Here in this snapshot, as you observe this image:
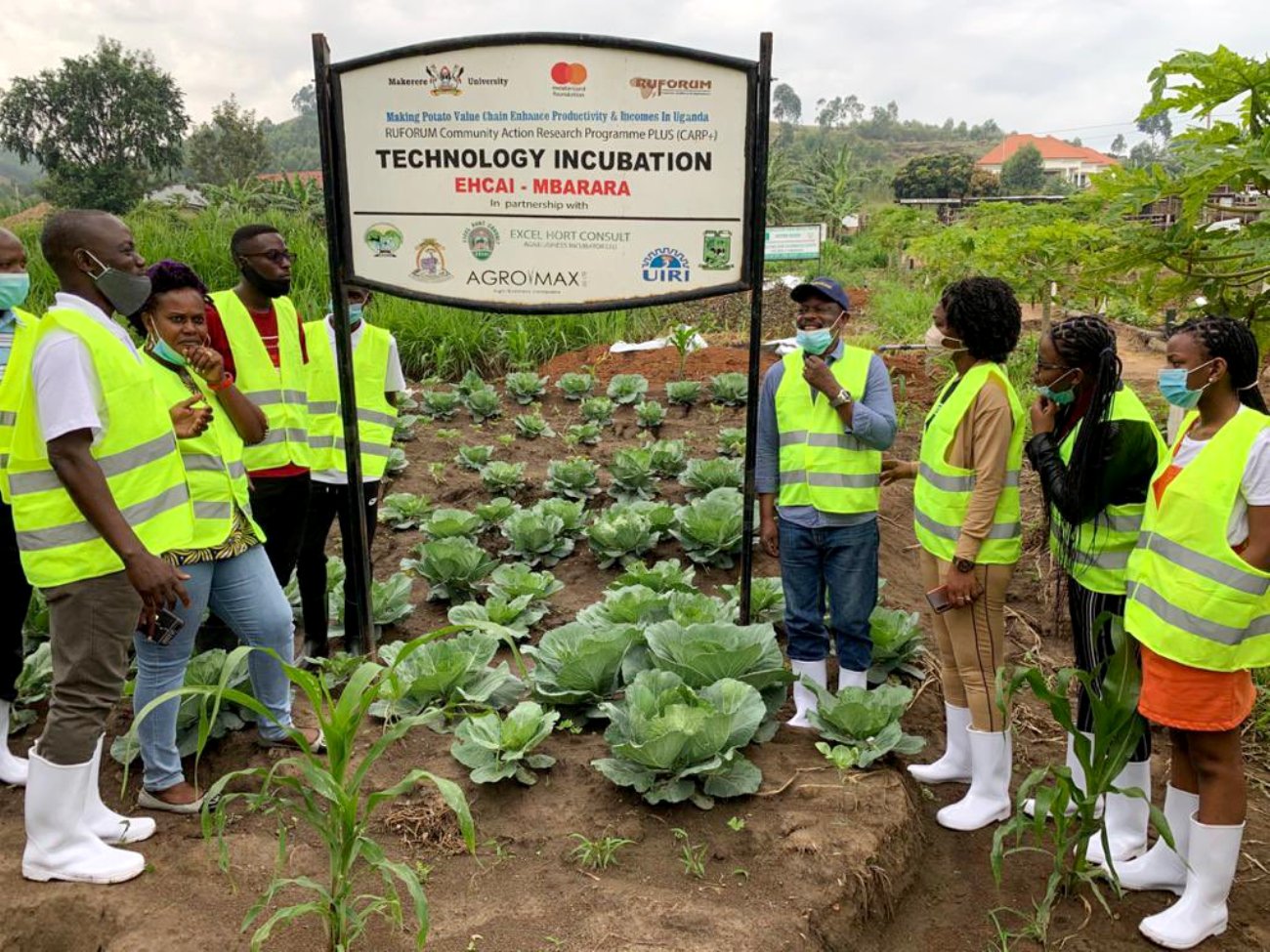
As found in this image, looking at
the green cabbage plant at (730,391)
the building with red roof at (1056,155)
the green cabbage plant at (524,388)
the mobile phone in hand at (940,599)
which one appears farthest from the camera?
the building with red roof at (1056,155)

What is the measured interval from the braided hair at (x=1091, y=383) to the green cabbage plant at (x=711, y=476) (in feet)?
10.6

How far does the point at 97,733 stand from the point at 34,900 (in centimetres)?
44

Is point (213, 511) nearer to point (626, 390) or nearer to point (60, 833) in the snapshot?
point (60, 833)

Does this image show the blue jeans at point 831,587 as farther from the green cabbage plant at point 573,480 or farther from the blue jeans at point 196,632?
the green cabbage plant at point 573,480

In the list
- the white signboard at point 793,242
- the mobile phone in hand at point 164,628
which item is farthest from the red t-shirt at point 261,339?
the white signboard at point 793,242

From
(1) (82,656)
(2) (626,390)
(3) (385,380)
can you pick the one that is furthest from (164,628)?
(2) (626,390)

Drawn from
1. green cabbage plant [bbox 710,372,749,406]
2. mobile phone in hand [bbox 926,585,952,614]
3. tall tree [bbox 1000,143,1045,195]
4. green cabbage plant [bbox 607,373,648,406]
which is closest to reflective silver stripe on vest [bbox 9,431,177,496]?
mobile phone in hand [bbox 926,585,952,614]

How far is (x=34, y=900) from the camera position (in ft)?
8.26

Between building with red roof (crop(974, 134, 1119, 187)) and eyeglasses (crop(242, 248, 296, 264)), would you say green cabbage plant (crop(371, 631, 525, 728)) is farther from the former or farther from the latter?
building with red roof (crop(974, 134, 1119, 187))

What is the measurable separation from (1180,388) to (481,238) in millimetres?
2486

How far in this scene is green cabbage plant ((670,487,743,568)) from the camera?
4973 mm

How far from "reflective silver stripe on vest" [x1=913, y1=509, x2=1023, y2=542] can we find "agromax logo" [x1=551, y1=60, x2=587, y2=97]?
6.48 feet

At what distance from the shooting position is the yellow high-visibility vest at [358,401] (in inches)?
163

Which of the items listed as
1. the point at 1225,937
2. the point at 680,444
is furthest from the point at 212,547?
the point at 680,444
